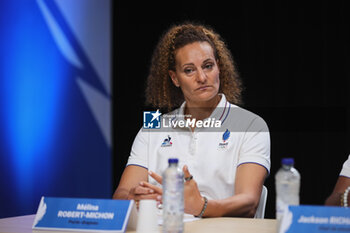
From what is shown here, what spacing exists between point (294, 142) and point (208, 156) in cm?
119

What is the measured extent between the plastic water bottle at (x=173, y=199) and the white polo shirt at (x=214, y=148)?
647 mm

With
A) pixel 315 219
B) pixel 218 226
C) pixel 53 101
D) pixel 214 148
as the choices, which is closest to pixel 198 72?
pixel 214 148

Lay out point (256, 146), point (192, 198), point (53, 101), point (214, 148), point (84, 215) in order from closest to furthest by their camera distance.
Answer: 1. point (84, 215)
2. point (192, 198)
3. point (256, 146)
4. point (214, 148)
5. point (53, 101)

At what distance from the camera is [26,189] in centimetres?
318

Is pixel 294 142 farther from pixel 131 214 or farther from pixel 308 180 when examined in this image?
pixel 131 214

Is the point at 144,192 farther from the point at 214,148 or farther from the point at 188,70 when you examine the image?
the point at 188,70

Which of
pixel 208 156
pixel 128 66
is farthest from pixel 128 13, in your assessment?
pixel 208 156

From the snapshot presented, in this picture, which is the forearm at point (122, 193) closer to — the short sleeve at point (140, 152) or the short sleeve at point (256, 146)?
the short sleeve at point (140, 152)

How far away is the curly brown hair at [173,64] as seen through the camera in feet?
6.82

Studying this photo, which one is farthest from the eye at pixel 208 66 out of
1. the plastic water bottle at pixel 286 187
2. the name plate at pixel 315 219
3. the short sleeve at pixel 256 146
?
the name plate at pixel 315 219

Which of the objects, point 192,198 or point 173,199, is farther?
point 192,198

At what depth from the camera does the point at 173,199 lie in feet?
3.90

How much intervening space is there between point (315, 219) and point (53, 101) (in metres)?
2.57

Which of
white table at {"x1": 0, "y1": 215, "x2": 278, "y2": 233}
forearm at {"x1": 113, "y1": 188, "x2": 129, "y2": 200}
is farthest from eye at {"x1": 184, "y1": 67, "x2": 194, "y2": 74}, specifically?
white table at {"x1": 0, "y1": 215, "x2": 278, "y2": 233}
